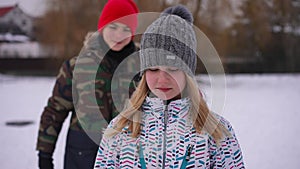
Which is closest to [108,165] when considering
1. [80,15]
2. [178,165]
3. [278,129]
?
[178,165]

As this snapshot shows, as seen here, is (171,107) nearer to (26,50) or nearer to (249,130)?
(249,130)

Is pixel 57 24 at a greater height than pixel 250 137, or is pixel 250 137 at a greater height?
pixel 57 24

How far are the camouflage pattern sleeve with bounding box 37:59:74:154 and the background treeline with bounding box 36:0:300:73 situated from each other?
492 inches

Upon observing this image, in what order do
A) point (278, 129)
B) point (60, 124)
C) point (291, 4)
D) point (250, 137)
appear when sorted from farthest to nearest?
point (291, 4)
point (278, 129)
point (250, 137)
point (60, 124)

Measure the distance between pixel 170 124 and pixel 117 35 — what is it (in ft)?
2.67

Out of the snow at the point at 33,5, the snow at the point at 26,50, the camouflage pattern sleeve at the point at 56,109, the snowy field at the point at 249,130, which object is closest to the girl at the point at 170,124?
the camouflage pattern sleeve at the point at 56,109

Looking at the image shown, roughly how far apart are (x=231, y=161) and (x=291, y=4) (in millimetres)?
17169

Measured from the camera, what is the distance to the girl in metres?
1.21

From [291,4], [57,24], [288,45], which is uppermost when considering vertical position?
[291,4]

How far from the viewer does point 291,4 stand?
16.2m

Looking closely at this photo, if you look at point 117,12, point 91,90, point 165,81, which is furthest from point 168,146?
point 117,12

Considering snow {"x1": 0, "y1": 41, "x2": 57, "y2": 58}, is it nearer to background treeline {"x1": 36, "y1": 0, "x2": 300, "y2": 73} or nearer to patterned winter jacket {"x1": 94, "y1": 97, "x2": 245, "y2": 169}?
background treeline {"x1": 36, "y1": 0, "x2": 300, "y2": 73}

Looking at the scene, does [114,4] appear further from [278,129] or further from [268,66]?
[268,66]

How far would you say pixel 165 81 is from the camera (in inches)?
47.2
